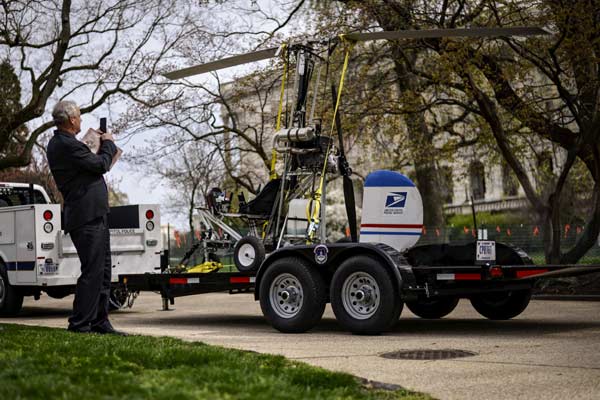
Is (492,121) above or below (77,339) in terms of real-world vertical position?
above

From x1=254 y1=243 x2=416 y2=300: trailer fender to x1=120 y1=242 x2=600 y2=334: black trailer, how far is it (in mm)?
11

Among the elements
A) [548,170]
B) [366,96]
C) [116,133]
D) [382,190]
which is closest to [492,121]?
[366,96]

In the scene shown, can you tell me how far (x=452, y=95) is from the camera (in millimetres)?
22953

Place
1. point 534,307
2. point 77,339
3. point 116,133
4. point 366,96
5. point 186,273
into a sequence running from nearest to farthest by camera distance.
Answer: point 77,339 → point 186,273 → point 534,307 → point 366,96 → point 116,133

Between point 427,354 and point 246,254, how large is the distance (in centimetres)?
379

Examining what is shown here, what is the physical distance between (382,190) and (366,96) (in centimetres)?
1069

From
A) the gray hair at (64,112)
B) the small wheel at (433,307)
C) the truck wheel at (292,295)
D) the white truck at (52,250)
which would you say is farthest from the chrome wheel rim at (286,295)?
the white truck at (52,250)

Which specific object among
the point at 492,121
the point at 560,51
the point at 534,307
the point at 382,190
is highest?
the point at 560,51

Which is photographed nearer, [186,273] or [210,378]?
[210,378]

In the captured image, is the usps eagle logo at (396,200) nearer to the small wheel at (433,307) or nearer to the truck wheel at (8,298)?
the small wheel at (433,307)

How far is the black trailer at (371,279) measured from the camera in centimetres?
1065

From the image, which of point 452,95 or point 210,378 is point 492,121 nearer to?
point 452,95

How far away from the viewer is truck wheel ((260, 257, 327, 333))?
11.3 meters

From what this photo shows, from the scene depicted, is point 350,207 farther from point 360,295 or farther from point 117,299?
point 117,299
